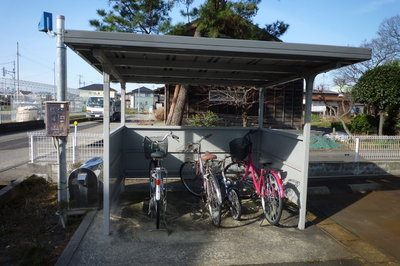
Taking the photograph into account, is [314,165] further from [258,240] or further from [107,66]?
[107,66]

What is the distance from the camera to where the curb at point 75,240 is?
2906 millimetres

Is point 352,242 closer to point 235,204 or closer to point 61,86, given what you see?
point 235,204

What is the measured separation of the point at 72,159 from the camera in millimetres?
Result: 6539

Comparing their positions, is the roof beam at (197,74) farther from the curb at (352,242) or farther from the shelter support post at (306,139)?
the curb at (352,242)

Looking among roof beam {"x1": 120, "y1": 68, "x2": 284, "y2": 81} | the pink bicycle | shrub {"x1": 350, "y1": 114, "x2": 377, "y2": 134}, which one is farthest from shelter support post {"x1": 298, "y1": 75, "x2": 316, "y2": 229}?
shrub {"x1": 350, "y1": 114, "x2": 377, "y2": 134}

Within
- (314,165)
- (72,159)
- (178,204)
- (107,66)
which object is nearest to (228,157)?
(178,204)

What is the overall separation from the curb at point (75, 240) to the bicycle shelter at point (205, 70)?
34 centimetres

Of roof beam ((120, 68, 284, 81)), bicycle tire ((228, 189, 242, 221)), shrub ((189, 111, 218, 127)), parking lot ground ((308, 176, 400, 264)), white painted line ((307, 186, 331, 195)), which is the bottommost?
parking lot ground ((308, 176, 400, 264))

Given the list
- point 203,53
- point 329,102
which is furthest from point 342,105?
point 203,53

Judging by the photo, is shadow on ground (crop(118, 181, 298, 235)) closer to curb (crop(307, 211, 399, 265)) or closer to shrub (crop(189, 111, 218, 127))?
curb (crop(307, 211, 399, 265))

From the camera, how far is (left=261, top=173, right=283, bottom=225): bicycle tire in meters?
3.77

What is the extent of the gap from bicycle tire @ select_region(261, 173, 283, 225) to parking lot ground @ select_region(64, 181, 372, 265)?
0.45 feet

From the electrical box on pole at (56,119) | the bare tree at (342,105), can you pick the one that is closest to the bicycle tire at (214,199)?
the electrical box on pole at (56,119)

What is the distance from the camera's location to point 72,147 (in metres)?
6.50
